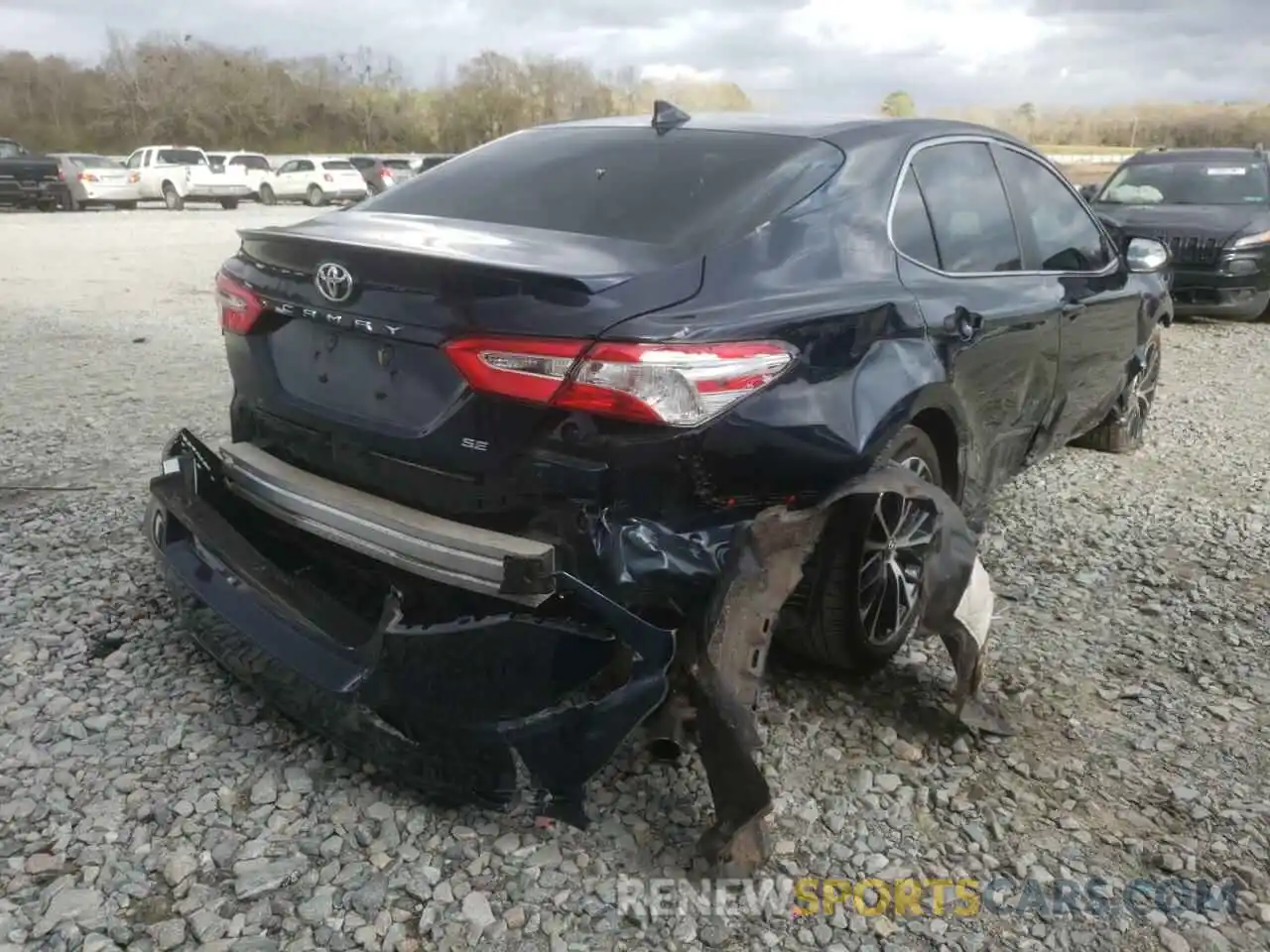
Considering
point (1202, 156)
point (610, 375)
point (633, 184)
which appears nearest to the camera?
point (610, 375)

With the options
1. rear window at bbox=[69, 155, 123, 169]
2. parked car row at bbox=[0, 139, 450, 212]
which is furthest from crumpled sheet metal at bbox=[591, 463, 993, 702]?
rear window at bbox=[69, 155, 123, 169]

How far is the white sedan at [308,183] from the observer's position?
1267 inches

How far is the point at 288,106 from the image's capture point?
64938 millimetres

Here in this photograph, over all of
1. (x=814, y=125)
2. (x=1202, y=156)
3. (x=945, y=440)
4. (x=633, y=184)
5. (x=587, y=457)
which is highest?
(x=814, y=125)

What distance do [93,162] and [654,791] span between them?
30.4 metres

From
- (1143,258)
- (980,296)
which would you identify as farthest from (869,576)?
(1143,258)

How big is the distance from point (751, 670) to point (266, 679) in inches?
46.8

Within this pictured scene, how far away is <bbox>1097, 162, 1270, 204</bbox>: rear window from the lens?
419 inches

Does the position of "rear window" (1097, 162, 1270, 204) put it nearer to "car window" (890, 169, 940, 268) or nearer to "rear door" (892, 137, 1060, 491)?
"rear door" (892, 137, 1060, 491)

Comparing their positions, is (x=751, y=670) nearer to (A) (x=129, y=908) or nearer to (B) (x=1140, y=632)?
(A) (x=129, y=908)

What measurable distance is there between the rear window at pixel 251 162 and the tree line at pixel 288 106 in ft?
90.5

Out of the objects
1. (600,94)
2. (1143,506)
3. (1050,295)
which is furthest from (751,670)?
(600,94)

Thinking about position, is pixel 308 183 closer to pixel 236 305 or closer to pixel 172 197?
pixel 172 197

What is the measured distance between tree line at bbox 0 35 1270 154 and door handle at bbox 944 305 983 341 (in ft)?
184
